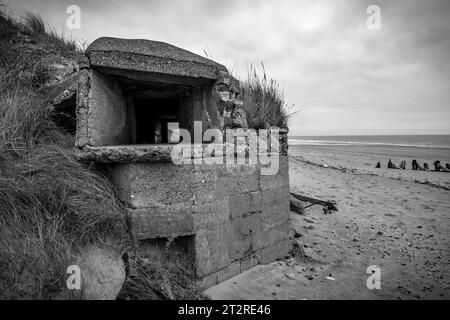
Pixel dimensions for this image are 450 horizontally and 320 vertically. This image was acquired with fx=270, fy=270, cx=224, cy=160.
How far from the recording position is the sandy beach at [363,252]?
2.65 metres

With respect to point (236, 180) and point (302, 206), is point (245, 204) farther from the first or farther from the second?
point (302, 206)

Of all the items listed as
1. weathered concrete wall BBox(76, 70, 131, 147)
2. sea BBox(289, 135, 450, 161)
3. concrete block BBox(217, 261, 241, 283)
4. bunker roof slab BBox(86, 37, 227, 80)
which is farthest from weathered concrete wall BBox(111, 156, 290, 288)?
sea BBox(289, 135, 450, 161)

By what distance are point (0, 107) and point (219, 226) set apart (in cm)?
255

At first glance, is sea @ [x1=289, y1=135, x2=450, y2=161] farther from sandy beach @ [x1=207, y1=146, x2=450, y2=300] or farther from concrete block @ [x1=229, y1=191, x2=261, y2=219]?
concrete block @ [x1=229, y1=191, x2=261, y2=219]

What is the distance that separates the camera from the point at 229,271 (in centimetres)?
275

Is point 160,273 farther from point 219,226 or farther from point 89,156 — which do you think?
point 89,156

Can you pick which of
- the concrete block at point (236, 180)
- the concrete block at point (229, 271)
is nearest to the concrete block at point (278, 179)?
the concrete block at point (236, 180)

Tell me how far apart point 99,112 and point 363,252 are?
3682 mm

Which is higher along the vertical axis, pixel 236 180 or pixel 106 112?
pixel 106 112

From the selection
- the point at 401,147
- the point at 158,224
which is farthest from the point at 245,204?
the point at 401,147

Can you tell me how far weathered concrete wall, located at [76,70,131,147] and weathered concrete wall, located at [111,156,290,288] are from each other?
1.38 feet

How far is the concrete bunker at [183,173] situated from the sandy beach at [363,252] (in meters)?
0.31

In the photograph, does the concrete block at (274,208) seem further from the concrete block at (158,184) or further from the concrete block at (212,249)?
the concrete block at (158,184)
